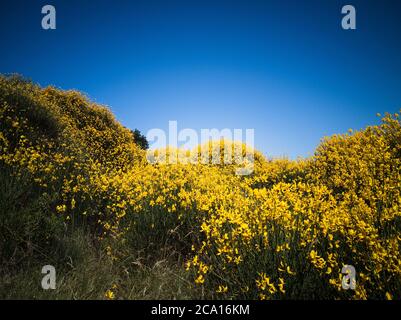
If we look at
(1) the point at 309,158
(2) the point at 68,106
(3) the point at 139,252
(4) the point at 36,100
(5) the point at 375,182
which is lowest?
(3) the point at 139,252

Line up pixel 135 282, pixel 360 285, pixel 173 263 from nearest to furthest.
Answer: pixel 360 285, pixel 135 282, pixel 173 263

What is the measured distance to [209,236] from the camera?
310 centimetres

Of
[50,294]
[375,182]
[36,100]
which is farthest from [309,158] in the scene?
[36,100]

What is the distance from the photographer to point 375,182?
3918 millimetres

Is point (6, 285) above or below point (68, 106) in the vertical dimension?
below

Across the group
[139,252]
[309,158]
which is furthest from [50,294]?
[309,158]

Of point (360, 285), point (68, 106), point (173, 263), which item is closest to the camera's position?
point (360, 285)

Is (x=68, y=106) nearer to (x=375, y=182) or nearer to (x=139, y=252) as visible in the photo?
(x=139, y=252)

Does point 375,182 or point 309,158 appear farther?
point 309,158

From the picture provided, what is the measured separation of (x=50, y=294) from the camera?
8.72 feet

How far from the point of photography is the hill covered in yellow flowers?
8.00 ft

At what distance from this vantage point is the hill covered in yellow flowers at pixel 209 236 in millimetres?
2438

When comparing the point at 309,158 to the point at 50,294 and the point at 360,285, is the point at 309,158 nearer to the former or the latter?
the point at 360,285

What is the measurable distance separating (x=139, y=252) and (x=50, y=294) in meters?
1.11
